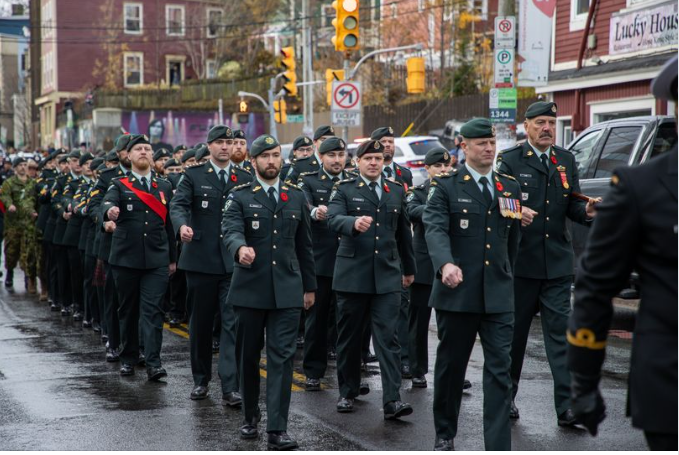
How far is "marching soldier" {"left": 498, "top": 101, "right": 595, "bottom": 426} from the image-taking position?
8.19m

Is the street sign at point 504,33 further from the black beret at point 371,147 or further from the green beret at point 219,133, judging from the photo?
the black beret at point 371,147

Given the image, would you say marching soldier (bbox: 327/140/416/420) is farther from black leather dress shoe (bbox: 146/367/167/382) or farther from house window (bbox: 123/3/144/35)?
house window (bbox: 123/3/144/35)

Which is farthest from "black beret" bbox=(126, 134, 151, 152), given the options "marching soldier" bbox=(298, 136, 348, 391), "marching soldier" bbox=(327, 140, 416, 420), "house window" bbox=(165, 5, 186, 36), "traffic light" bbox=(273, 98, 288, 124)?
"house window" bbox=(165, 5, 186, 36)

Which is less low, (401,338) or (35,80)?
(35,80)

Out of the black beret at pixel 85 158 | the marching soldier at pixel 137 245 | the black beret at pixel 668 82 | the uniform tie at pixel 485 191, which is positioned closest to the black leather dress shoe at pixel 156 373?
the marching soldier at pixel 137 245

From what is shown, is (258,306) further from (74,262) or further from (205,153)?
(74,262)

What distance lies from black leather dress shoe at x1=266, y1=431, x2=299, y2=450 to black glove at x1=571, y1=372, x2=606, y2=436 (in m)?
3.82

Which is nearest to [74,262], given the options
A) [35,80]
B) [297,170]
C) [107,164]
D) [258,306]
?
[107,164]

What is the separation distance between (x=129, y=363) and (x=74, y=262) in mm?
4775

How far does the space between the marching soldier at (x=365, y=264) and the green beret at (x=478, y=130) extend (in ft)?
5.05

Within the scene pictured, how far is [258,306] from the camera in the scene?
7.84 meters

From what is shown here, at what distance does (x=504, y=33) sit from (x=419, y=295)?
8.07m

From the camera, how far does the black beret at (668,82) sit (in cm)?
382

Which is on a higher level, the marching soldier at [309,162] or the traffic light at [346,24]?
the traffic light at [346,24]
